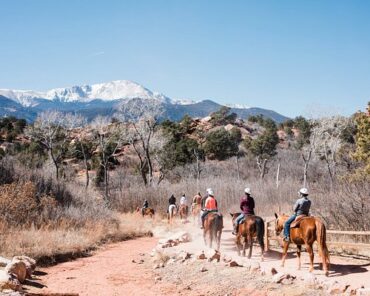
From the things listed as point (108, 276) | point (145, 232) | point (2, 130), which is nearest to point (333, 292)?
point (108, 276)

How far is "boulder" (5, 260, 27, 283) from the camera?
12166 millimetres

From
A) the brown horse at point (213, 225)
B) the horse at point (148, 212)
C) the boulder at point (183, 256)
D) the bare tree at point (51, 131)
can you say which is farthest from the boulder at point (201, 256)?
the bare tree at point (51, 131)

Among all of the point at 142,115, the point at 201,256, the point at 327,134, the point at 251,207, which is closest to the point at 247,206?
the point at 251,207

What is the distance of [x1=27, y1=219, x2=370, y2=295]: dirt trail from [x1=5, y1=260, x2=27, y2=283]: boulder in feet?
1.48

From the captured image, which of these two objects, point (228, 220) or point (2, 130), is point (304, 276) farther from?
point (2, 130)

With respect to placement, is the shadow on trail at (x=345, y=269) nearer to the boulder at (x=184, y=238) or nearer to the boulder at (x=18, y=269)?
the boulder at (x=184, y=238)

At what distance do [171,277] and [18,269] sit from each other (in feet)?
14.9

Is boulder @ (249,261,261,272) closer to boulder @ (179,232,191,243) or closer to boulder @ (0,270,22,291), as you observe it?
boulder @ (0,270,22,291)

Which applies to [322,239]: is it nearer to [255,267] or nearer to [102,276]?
[255,267]

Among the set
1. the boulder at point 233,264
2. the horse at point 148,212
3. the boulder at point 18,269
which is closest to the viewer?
the boulder at point 18,269

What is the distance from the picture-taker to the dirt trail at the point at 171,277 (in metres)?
11.8

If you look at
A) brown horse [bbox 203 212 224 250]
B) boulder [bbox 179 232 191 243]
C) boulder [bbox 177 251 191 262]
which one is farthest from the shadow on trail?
boulder [bbox 179 232 191 243]

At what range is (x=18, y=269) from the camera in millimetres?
12500

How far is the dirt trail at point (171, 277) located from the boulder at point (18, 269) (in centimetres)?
45
